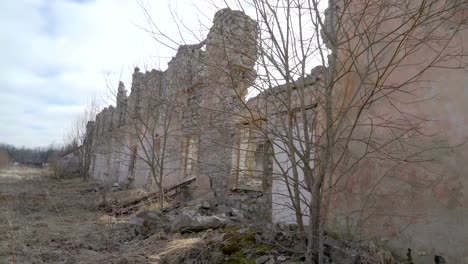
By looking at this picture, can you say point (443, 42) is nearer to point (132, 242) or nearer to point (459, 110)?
point (459, 110)

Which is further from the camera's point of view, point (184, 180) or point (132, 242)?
point (184, 180)

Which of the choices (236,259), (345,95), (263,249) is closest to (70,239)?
(236,259)

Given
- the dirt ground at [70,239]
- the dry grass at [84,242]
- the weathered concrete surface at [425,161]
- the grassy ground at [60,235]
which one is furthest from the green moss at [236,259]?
the weathered concrete surface at [425,161]

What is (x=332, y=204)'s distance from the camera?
16.8 ft

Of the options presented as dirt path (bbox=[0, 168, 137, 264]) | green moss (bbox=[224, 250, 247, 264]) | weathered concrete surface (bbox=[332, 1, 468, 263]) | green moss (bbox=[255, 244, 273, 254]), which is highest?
weathered concrete surface (bbox=[332, 1, 468, 263])

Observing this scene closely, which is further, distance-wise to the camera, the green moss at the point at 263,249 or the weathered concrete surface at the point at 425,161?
the green moss at the point at 263,249

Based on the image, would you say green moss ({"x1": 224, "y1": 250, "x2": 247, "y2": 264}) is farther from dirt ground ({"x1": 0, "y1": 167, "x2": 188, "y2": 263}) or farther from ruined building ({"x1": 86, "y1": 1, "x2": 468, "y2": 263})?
dirt ground ({"x1": 0, "y1": 167, "x2": 188, "y2": 263})

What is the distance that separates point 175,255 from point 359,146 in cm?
286

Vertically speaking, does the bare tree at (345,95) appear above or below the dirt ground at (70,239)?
above

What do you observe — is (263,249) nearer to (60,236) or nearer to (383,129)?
(383,129)

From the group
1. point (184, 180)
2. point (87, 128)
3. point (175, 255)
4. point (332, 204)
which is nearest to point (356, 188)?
point (332, 204)

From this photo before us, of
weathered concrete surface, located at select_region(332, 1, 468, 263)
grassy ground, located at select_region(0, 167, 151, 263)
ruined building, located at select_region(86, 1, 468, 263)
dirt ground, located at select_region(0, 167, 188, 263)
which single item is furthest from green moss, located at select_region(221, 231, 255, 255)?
weathered concrete surface, located at select_region(332, 1, 468, 263)

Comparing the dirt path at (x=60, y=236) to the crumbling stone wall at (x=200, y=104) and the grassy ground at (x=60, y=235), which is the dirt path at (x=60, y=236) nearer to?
the grassy ground at (x=60, y=235)

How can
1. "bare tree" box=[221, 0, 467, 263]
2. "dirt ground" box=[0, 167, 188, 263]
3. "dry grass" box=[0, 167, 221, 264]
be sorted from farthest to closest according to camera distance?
"dirt ground" box=[0, 167, 188, 263] < "dry grass" box=[0, 167, 221, 264] < "bare tree" box=[221, 0, 467, 263]
